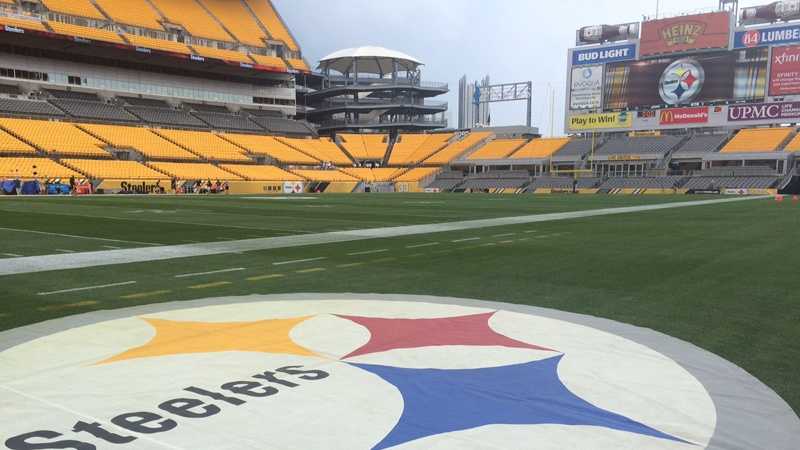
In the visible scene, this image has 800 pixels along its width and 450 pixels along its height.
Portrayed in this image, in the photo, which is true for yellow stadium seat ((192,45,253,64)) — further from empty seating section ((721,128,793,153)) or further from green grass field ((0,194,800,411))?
green grass field ((0,194,800,411))

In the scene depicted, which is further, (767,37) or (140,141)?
(140,141)

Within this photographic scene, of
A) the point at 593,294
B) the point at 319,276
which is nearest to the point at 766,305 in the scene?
the point at 593,294

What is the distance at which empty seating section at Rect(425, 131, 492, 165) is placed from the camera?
251ft

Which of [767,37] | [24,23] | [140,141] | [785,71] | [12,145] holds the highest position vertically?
[24,23]

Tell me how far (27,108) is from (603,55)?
192ft

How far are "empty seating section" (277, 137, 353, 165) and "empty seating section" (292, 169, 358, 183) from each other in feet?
13.6

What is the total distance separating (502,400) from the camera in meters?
3.80

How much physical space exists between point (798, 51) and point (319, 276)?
59813 millimetres

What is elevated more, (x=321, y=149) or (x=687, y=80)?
(x=687, y=80)

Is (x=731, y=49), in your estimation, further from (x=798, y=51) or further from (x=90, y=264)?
(x=90, y=264)

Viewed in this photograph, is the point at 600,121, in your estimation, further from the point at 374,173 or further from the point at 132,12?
the point at 132,12

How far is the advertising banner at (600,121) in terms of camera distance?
199ft

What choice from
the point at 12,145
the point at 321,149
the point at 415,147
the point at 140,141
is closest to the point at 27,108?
the point at 140,141

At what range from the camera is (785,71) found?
53.2 meters
